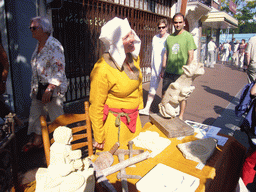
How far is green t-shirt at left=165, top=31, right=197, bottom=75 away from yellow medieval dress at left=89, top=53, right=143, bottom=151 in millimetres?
1589

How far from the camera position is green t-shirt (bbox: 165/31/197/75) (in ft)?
11.6

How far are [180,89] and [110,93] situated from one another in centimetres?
79

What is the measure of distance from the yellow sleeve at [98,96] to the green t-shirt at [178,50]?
2.06 meters

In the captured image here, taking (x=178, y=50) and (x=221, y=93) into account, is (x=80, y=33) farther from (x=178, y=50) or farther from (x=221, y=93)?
(x=221, y=93)

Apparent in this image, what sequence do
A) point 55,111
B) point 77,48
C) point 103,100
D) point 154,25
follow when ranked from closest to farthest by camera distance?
point 103,100, point 55,111, point 77,48, point 154,25

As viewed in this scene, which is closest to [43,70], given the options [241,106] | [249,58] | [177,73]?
[177,73]

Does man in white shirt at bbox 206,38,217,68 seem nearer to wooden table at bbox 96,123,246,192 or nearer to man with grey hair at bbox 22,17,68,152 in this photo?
wooden table at bbox 96,123,246,192

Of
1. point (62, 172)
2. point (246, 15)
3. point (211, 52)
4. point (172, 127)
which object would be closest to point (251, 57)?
point (172, 127)

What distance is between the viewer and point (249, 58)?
459cm

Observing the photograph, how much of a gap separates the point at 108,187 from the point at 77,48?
4.46 m

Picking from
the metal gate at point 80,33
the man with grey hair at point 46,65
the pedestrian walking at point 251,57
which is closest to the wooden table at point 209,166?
the man with grey hair at point 46,65

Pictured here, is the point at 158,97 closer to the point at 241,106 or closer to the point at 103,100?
the point at 241,106

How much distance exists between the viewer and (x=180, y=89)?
2262 millimetres

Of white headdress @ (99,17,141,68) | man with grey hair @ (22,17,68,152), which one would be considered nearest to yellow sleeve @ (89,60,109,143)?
white headdress @ (99,17,141,68)
